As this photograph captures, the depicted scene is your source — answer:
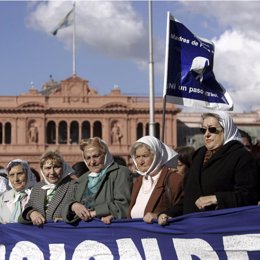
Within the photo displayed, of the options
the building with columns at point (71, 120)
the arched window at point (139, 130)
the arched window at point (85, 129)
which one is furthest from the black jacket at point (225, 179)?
the arched window at point (85, 129)

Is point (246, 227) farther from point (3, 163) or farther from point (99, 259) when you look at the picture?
point (3, 163)

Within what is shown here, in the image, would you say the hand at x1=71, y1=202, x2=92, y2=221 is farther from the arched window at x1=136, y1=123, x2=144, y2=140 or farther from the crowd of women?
the arched window at x1=136, y1=123, x2=144, y2=140

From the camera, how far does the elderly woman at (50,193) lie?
5.75 m

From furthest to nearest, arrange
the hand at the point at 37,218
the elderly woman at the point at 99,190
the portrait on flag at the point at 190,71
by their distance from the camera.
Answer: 1. the portrait on flag at the point at 190,71
2. the hand at the point at 37,218
3. the elderly woman at the point at 99,190

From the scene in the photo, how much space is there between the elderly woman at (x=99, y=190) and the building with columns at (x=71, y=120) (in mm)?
47539

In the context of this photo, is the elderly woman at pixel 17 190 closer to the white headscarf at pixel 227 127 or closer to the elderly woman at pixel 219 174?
the elderly woman at pixel 219 174

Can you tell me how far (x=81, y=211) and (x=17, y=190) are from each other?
118 cm

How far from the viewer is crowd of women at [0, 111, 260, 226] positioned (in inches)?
185

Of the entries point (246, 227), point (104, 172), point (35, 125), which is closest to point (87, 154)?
point (104, 172)

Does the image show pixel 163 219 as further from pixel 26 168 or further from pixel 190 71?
pixel 190 71

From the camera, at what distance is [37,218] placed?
18.7ft

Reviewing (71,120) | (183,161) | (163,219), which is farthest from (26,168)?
(71,120)

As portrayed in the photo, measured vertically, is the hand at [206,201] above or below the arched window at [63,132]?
below

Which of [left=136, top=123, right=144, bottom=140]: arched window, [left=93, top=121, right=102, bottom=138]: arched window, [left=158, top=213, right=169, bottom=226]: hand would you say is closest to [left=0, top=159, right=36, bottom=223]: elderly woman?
[left=158, top=213, right=169, bottom=226]: hand
